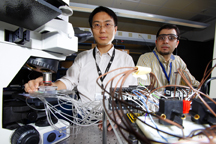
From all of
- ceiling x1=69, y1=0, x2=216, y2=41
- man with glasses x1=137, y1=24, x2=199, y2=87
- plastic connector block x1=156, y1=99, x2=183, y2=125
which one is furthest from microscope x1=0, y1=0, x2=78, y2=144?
ceiling x1=69, y1=0, x2=216, y2=41

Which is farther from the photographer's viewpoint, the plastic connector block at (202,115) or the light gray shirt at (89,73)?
Result: the light gray shirt at (89,73)

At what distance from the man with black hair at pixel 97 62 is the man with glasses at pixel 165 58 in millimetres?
503

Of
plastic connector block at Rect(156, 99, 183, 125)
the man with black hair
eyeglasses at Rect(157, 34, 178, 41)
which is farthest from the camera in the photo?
eyeglasses at Rect(157, 34, 178, 41)

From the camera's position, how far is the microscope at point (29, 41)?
0.34 m

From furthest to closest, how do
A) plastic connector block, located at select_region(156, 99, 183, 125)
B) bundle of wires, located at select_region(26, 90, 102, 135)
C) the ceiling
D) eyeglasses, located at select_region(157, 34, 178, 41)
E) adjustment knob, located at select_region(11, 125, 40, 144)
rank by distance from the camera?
the ceiling → eyeglasses, located at select_region(157, 34, 178, 41) → bundle of wires, located at select_region(26, 90, 102, 135) → adjustment knob, located at select_region(11, 125, 40, 144) → plastic connector block, located at select_region(156, 99, 183, 125)

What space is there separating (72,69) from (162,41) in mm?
1249

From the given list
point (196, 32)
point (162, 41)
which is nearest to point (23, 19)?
point (162, 41)

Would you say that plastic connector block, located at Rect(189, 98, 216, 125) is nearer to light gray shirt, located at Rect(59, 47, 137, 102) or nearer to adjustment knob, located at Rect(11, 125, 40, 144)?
adjustment knob, located at Rect(11, 125, 40, 144)

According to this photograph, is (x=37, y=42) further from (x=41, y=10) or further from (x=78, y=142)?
(x=78, y=142)

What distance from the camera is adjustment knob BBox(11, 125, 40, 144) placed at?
1.20 ft

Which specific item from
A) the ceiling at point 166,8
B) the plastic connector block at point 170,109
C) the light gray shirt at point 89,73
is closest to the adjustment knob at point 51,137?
the plastic connector block at point 170,109

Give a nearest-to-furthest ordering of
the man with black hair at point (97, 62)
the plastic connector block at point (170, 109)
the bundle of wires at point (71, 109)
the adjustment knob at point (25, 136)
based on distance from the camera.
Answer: the plastic connector block at point (170, 109)
the adjustment knob at point (25, 136)
the bundle of wires at point (71, 109)
the man with black hair at point (97, 62)

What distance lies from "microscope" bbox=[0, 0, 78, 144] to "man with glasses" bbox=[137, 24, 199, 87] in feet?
4.12

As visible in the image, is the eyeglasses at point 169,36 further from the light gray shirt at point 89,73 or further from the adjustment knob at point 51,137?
the adjustment knob at point 51,137
